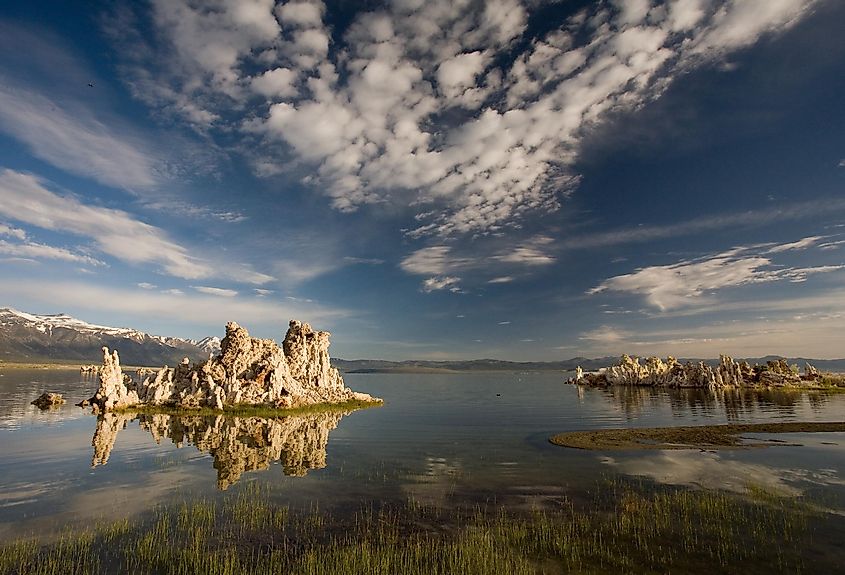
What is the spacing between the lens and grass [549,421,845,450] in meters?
51.7

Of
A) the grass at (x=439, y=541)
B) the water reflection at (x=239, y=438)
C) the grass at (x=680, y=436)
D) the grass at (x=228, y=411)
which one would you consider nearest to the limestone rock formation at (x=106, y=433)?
the water reflection at (x=239, y=438)

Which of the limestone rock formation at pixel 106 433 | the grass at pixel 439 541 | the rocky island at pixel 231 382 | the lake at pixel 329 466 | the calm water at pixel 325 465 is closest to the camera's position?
the grass at pixel 439 541

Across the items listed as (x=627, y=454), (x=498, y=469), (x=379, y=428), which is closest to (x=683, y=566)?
(x=498, y=469)

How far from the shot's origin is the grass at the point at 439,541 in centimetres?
2080

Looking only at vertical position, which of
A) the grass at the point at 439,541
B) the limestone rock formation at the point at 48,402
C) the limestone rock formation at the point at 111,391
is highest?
the limestone rock formation at the point at 111,391

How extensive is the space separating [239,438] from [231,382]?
107 ft

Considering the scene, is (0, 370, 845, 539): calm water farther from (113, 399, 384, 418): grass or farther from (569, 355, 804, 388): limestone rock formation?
(569, 355, 804, 388): limestone rock formation

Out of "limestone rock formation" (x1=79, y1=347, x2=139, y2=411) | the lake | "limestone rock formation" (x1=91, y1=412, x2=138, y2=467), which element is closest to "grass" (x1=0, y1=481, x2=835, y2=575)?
the lake

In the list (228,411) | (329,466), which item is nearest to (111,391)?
(228,411)

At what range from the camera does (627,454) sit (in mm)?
47281

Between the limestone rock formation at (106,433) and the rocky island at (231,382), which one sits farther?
the rocky island at (231,382)

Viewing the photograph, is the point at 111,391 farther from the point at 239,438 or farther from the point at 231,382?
the point at 239,438

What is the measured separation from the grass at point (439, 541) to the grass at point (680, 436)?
2248cm

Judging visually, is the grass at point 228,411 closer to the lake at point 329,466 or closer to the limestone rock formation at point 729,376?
the lake at point 329,466
